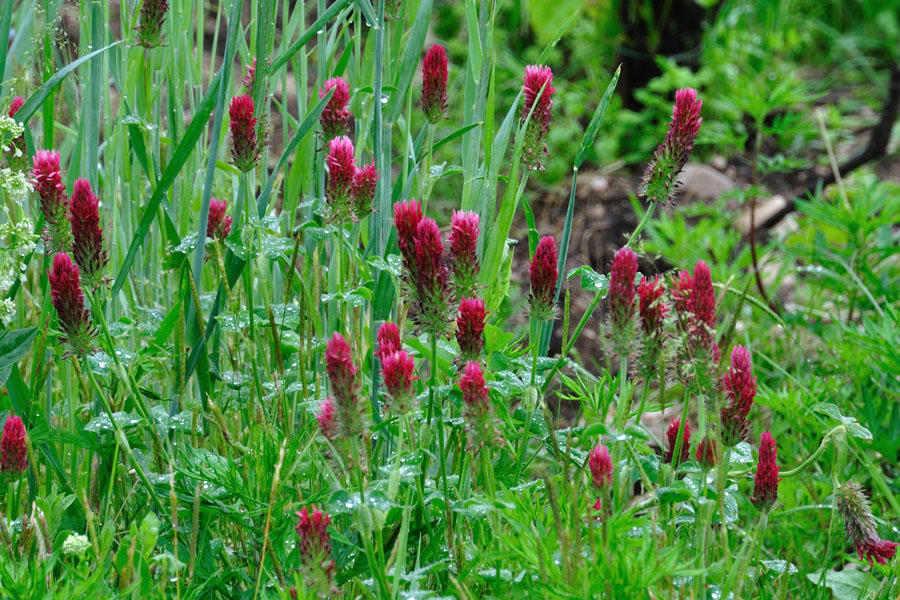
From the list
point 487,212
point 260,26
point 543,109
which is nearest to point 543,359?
point 487,212

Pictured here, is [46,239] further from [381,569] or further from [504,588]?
[504,588]

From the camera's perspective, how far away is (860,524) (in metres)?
1.31

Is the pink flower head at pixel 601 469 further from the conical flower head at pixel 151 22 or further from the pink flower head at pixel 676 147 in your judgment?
the conical flower head at pixel 151 22

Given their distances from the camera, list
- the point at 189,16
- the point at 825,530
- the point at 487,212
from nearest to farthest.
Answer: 1. the point at 487,212
2. the point at 189,16
3. the point at 825,530

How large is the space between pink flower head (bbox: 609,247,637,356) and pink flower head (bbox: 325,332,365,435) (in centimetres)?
33

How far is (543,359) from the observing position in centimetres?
143

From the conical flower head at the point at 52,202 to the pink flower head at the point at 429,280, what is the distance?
52 cm

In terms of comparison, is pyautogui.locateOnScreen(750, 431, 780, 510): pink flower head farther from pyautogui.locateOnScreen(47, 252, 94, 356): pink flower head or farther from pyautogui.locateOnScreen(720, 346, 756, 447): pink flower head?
pyautogui.locateOnScreen(47, 252, 94, 356): pink flower head

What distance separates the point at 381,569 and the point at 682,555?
1.42 feet

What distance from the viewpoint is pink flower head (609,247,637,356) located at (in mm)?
1137

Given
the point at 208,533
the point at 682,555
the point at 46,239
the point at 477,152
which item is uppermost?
the point at 477,152

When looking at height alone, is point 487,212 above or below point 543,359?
above

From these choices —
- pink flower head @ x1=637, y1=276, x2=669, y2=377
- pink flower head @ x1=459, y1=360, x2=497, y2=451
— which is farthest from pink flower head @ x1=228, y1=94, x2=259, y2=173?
pink flower head @ x1=637, y1=276, x2=669, y2=377

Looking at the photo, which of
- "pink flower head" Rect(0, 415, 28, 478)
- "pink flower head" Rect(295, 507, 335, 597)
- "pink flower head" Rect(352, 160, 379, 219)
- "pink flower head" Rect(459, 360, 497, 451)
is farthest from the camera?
"pink flower head" Rect(352, 160, 379, 219)
